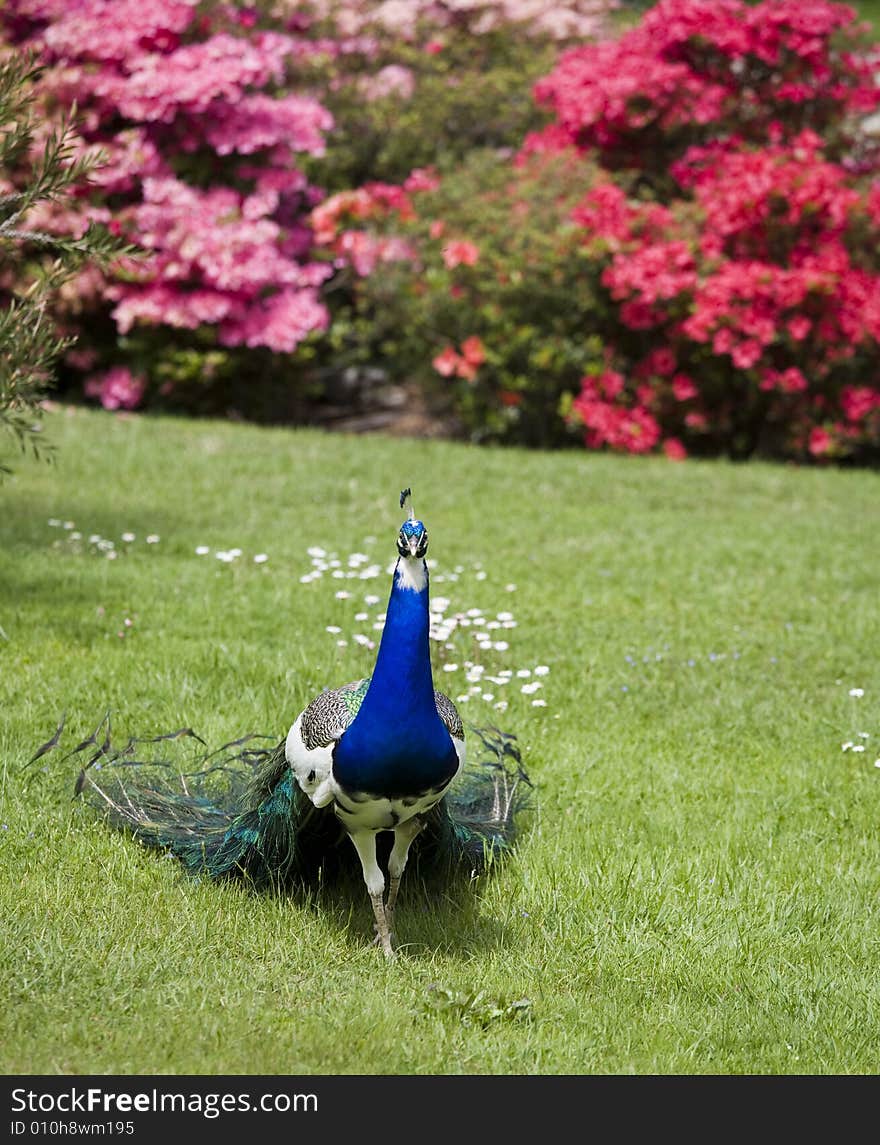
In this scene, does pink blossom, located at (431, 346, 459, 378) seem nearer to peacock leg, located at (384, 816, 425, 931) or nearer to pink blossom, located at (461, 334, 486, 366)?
pink blossom, located at (461, 334, 486, 366)

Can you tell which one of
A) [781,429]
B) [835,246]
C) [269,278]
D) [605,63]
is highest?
[605,63]

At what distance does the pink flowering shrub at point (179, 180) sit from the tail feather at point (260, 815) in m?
7.44

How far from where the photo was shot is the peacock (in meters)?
3.23

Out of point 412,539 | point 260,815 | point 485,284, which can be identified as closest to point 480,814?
point 260,815

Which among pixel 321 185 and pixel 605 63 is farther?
pixel 321 185

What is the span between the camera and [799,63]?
465 inches

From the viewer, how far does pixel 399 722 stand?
3205 mm

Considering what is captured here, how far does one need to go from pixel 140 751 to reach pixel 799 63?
31.2ft

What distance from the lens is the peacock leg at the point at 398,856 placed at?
352 centimetres

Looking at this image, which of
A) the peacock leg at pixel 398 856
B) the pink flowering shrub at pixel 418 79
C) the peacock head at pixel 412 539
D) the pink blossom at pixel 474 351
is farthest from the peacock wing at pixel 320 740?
the pink flowering shrub at pixel 418 79

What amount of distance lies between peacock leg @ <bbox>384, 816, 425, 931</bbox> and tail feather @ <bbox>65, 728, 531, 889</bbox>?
0.15 m

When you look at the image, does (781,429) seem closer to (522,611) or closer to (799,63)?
(799,63)

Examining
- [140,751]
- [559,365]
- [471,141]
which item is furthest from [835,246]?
[140,751]

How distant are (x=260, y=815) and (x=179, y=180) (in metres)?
8.97
